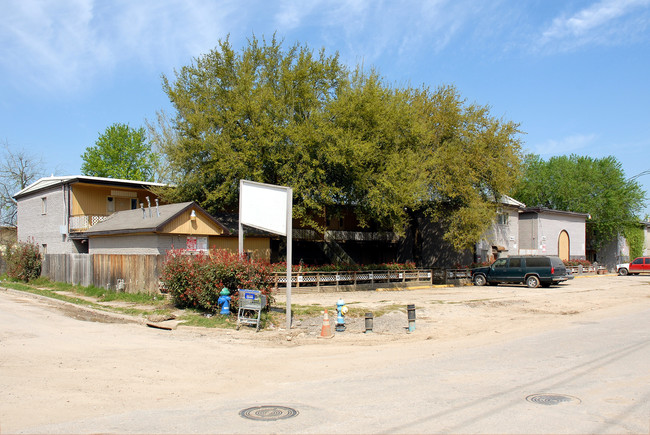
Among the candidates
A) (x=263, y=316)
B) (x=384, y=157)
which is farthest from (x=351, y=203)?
(x=263, y=316)

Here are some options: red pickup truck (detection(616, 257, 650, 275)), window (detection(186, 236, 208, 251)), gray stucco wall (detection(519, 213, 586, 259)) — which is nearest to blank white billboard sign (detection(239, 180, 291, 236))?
window (detection(186, 236, 208, 251))

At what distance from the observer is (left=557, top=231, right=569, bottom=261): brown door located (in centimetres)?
4849

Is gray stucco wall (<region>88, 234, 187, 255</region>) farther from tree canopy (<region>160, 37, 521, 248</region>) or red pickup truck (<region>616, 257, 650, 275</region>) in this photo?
red pickup truck (<region>616, 257, 650, 275</region>)

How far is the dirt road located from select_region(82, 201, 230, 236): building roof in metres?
4.41

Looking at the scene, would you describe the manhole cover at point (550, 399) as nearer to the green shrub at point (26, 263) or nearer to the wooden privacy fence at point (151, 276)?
the wooden privacy fence at point (151, 276)

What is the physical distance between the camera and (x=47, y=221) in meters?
34.0

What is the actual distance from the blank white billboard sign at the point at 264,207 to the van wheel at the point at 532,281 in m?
20.4

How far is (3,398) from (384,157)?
21858 millimetres

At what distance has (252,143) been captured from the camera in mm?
24422

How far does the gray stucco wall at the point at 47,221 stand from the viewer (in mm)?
31938

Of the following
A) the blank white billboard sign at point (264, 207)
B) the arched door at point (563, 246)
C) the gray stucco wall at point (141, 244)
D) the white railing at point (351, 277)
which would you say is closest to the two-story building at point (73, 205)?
the gray stucco wall at point (141, 244)

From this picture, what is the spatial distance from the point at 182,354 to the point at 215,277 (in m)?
4.62

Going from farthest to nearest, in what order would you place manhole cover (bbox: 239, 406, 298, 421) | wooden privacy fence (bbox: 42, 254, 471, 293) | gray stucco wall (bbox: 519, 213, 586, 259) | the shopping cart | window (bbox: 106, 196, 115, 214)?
1. gray stucco wall (bbox: 519, 213, 586, 259)
2. window (bbox: 106, 196, 115, 214)
3. wooden privacy fence (bbox: 42, 254, 471, 293)
4. the shopping cart
5. manhole cover (bbox: 239, 406, 298, 421)

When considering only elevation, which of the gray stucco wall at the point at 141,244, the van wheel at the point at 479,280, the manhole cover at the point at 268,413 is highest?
the gray stucco wall at the point at 141,244
